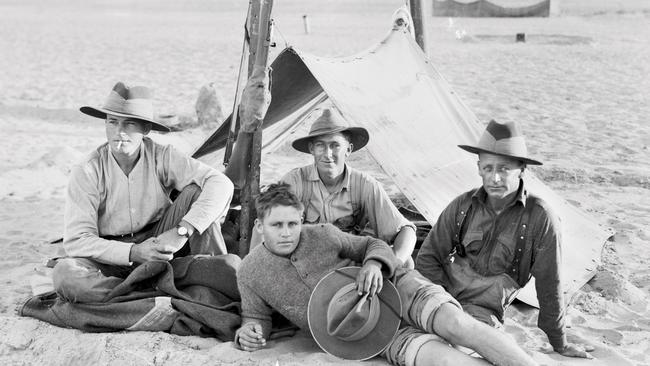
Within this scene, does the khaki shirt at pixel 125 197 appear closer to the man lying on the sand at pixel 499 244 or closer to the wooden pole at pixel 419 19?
the man lying on the sand at pixel 499 244

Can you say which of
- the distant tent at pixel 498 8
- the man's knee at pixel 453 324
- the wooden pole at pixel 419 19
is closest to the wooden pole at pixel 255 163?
the man's knee at pixel 453 324

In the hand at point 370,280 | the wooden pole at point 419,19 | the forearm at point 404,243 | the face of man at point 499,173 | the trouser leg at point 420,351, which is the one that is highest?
the wooden pole at point 419,19

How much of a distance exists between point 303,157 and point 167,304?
3928mm

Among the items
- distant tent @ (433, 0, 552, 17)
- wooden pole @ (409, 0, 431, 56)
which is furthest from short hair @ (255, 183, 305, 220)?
distant tent @ (433, 0, 552, 17)

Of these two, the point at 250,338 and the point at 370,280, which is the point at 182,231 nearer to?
the point at 250,338

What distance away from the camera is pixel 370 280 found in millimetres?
2879

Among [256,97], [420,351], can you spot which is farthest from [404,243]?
→ [256,97]

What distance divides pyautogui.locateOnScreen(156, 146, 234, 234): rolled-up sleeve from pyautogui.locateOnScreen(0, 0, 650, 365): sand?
2.30 ft

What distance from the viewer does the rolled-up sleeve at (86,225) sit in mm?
3395

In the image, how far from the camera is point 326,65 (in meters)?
5.10

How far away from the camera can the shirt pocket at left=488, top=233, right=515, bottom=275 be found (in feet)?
10.8

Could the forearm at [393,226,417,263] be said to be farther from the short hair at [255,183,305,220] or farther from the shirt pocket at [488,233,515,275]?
the short hair at [255,183,305,220]

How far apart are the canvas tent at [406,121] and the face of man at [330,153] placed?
0.73 m

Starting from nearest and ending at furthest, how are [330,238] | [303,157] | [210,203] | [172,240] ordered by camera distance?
[330,238] < [172,240] < [210,203] < [303,157]
